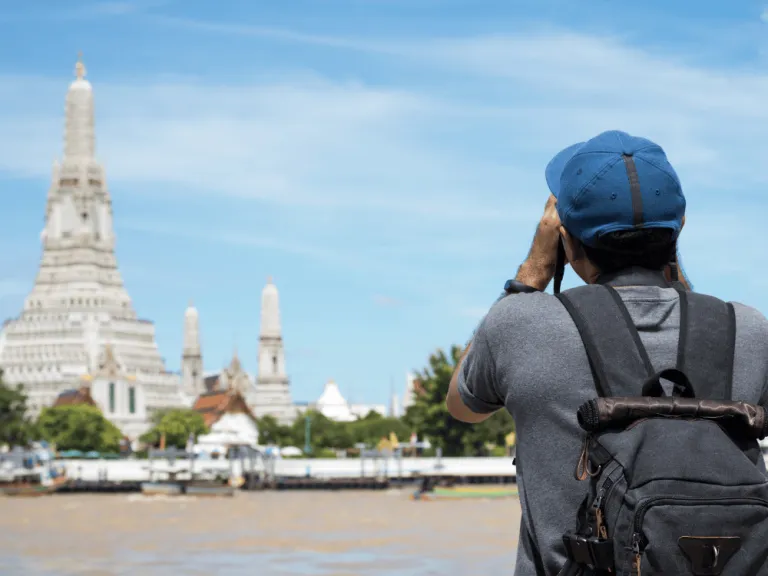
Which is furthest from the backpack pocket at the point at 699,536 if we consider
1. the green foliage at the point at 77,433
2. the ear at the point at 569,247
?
the green foliage at the point at 77,433


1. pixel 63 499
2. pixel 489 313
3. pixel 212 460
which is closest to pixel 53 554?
pixel 489 313

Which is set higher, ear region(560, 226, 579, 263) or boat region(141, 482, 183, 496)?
ear region(560, 226, 579, 263)

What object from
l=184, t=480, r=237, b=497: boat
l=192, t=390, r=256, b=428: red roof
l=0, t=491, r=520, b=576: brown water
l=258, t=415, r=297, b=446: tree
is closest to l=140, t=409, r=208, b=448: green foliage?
l=258, t=415, r=297, b=446: tree

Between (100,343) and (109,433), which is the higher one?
(100,343)

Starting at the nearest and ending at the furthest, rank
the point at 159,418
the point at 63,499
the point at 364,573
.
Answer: the point at 364,573, the point at 63,499, the point at 159,418

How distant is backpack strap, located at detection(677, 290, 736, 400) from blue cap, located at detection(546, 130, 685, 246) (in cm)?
17

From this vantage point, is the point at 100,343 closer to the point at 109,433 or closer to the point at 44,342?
the point at 44,342

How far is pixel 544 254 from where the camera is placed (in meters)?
3.41

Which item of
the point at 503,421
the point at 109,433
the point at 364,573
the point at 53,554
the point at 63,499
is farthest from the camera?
the point at 109,433

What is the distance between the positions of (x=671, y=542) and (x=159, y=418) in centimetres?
11623

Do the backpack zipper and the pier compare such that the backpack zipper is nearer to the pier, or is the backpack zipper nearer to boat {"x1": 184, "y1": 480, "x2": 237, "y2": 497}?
the pier

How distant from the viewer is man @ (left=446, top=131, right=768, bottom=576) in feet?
10.1

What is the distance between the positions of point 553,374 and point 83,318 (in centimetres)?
12266

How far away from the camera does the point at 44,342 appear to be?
122 meters
